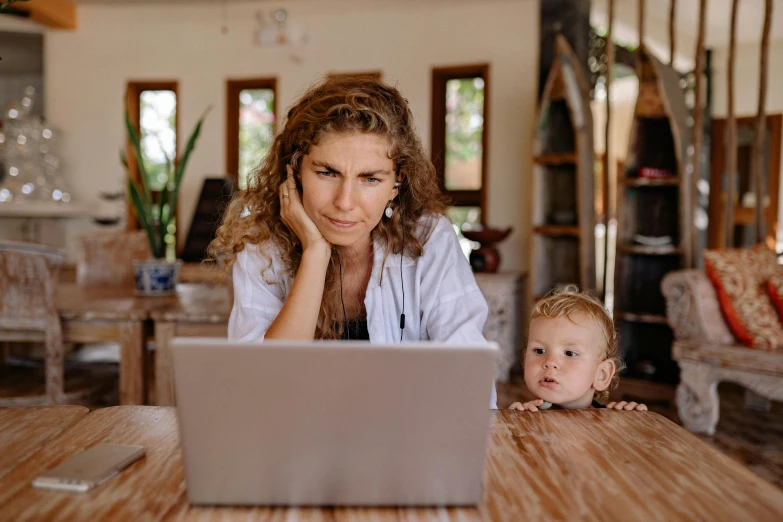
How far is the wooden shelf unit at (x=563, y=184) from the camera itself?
13.5 feet

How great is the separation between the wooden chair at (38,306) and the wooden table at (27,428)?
4.74 feet

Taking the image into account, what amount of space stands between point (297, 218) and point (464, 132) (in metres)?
3.92

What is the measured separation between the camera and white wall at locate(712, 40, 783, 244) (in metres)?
6.30

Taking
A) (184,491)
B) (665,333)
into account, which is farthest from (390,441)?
(665,333)

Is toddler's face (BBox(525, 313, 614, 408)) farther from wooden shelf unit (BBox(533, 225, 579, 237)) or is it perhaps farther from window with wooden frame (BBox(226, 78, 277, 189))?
window with wooden frame (BBox(226, 78, 277, 189))

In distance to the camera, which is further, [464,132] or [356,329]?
[464,132]

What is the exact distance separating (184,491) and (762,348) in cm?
289

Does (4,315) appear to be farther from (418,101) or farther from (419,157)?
(418,101)

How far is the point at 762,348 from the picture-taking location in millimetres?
2932

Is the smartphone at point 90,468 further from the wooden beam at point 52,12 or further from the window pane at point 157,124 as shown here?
the wooden beam at point 52,12

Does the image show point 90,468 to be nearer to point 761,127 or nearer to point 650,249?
point 650,249

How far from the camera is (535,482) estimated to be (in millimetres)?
801

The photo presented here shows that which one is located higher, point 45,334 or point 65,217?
point 65,217

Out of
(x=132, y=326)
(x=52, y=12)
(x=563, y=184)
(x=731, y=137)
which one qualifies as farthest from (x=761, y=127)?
(x=52, y=12)
